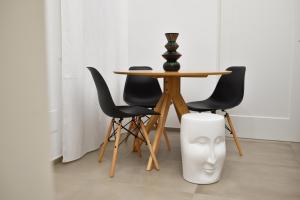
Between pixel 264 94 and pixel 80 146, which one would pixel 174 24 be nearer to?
pixel 264 94

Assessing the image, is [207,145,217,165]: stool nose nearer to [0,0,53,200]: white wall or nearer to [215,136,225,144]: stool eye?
[215,136,225,144]: stool eye

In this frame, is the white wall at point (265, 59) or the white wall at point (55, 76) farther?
the white wall at point (265, 59)

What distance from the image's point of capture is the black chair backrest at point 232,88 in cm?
291

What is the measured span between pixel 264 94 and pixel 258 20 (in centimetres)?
86

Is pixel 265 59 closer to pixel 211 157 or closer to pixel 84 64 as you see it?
pixel 211 157

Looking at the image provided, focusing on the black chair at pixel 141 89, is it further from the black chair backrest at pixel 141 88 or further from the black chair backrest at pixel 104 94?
the black chair backrest at pixel 104 94

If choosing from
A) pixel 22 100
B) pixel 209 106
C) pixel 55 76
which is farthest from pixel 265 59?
pixel 22 100

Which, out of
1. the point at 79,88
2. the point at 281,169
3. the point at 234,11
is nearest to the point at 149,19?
the point at 234,11

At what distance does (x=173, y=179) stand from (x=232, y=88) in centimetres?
128

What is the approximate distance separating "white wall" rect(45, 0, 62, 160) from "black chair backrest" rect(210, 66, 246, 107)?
164cm

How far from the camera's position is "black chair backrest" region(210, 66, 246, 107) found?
291 centimetres

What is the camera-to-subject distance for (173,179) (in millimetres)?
2254

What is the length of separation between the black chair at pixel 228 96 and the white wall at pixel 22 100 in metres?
2.43

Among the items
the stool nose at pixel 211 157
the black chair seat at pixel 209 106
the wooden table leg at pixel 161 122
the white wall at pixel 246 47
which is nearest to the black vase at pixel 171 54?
the wooden table leg at pixel 161 122
